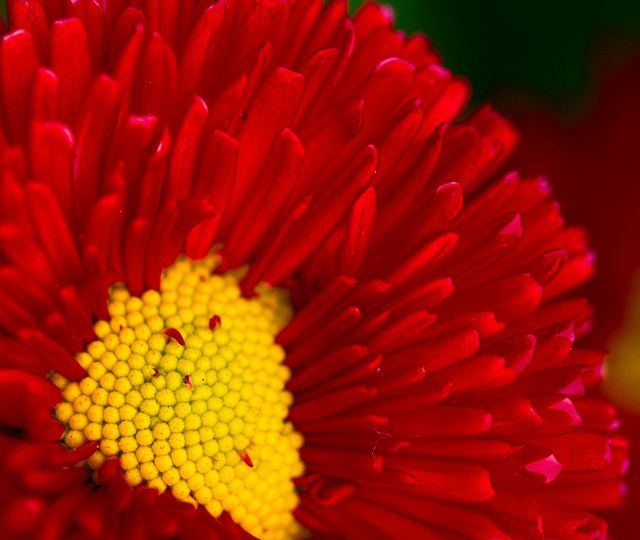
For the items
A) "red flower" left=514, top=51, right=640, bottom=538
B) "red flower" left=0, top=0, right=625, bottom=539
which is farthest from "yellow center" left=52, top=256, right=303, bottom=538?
"red flower" left=514, top=51, right=640, bottom=538

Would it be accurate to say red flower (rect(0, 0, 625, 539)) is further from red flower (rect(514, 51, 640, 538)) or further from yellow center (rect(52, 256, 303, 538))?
red flower (rect(514, 51, 640, 538))

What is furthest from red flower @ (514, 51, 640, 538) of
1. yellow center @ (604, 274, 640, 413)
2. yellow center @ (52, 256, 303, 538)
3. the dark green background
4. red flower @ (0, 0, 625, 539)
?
yellow center @ (52, 256, 303, 538)

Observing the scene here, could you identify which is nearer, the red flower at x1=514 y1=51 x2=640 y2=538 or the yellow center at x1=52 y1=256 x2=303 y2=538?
the yellow center at x1=52 y1=256 x2=303 y2=538

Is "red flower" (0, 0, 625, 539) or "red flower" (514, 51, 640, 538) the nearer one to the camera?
"red flower" (0, 0, 625, 539)

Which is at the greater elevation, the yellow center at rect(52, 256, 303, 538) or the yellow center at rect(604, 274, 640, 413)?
the yellow center at rect(52, 256, 303, 538)

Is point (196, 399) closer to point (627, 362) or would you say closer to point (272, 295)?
point (272, 295)

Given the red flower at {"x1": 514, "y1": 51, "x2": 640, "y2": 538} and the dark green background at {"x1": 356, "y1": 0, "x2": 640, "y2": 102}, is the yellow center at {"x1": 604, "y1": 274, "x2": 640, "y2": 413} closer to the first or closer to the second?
the red flower at {"x1": 514, "y1": 51, "x2": 640, "y2": 538}

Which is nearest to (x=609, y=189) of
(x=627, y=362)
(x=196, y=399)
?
(x=627, y=362)
